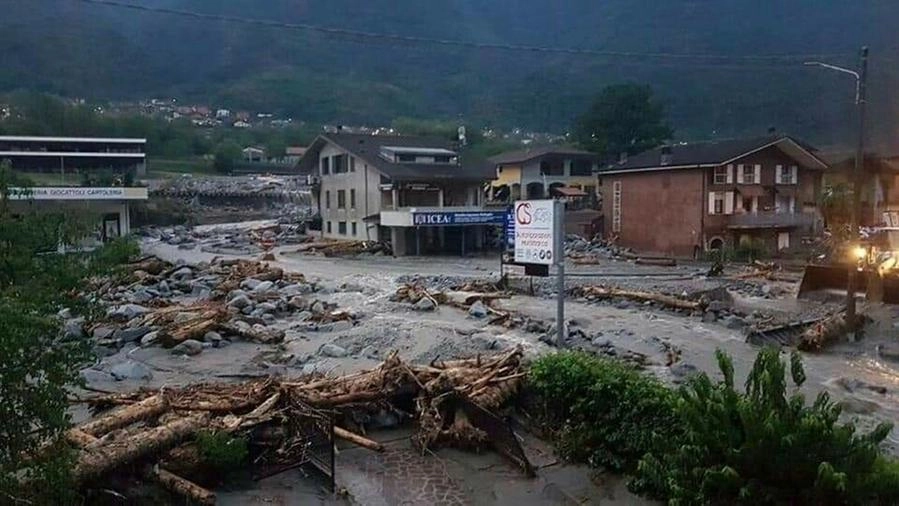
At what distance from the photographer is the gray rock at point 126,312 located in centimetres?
2452

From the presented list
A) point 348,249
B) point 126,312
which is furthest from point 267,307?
point 348,249

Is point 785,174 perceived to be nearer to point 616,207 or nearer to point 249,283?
point 616,207

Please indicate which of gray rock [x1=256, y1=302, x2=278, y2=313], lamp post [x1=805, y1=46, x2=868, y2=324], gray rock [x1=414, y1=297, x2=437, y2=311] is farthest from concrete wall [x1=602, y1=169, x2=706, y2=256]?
gray rock [x1=256, y1=302, x2=278, y2=313]

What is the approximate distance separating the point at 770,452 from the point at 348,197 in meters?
50.8

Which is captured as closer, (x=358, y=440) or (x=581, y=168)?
(x=358, y=440)

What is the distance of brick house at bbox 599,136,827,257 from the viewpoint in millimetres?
48625

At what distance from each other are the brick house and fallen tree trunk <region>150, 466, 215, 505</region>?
44.2 metres

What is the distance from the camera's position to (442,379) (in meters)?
13.3

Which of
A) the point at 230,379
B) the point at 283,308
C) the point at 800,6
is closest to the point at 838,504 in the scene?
the point at 230,379

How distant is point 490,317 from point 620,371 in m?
14.9

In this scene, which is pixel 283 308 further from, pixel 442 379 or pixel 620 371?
pixel 620 371

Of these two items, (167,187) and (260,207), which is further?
(260,207)

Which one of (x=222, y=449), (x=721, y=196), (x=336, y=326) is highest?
(x=721, y=196)

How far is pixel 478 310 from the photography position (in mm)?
27375
